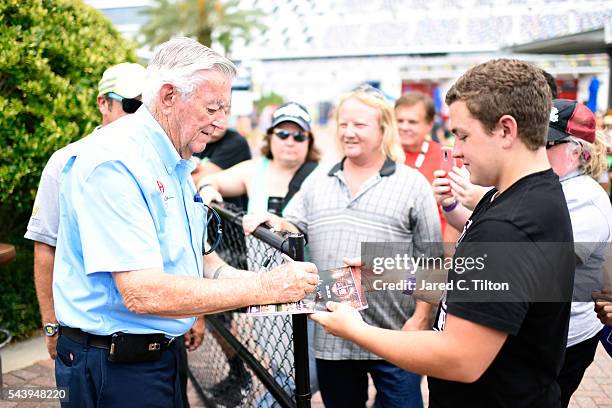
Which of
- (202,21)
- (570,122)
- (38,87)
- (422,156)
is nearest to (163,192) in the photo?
(570,122)

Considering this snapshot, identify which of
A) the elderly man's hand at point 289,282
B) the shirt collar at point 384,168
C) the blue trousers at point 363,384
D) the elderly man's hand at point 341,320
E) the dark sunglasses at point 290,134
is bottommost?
the blue trousers at point 363,384

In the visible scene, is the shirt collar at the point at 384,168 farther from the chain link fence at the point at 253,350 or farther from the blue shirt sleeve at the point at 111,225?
the blue shirt sleeve at the point at 111,225

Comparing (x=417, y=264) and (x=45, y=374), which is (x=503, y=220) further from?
(x=45, y=374)

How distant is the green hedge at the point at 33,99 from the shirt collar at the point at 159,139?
2513 millimetres

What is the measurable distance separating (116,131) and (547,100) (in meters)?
1.35

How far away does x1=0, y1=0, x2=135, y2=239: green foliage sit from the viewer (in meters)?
3.94

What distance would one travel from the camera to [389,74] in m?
41.1

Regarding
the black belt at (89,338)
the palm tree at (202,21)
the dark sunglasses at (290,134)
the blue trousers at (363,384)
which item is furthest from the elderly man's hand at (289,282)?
the palm tree at (202,21)

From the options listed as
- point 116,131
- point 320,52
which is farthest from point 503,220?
point 320,52

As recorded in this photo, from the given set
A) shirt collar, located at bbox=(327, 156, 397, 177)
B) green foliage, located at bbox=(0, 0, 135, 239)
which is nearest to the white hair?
shirt collar, located at bbox=(327, 156, 397, 177)

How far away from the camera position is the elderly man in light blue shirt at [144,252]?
1688mm

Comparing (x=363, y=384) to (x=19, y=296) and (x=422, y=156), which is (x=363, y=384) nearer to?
(x=422, y=156)

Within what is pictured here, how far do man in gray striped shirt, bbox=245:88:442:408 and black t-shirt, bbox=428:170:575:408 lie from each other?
1.08 meters

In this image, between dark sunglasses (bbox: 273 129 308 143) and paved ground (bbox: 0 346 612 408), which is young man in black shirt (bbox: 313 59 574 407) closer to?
dark sunglasses (bbox: 273 129 308 143)
